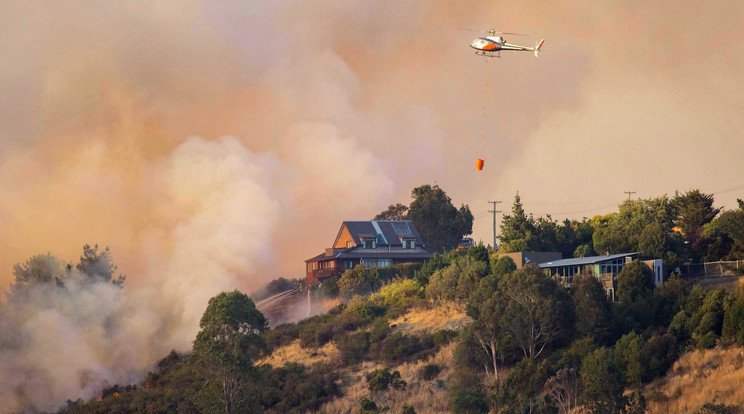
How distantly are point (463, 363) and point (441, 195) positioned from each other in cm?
6943

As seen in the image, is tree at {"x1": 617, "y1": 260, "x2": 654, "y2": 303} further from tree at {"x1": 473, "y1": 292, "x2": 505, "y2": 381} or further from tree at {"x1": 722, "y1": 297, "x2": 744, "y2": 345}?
tree at {"x1": 473, "y1": 292, "x2": 505, "y2": 381}

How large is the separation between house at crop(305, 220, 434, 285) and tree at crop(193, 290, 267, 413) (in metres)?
36.9

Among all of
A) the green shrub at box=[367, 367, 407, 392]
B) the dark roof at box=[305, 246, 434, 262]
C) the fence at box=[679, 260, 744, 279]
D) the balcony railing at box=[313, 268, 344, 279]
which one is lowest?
the green shrub at box=[367, 367, 407, 392]

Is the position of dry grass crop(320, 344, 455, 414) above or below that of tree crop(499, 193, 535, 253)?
below

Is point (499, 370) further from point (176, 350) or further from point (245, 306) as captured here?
point (176, 350)

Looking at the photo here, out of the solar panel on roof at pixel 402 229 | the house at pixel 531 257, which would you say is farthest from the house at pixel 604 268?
the solar panel on roof at pixel 402 229

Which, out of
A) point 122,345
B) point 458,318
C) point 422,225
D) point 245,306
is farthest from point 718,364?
point 422,225

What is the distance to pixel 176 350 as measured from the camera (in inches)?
3868

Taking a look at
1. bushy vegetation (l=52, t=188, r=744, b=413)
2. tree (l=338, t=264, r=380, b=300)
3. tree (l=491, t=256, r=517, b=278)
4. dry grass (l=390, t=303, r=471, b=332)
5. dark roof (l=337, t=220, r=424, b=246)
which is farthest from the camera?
dark roof (l=337, t=220, r=424, b=246)

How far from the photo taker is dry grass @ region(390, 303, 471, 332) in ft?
298

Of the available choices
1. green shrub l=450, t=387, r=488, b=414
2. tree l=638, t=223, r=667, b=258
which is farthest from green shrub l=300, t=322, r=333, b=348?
tree l=638, t=223, r=667, b=258

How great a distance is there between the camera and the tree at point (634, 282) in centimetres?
8169

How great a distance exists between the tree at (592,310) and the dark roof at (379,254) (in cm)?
4607

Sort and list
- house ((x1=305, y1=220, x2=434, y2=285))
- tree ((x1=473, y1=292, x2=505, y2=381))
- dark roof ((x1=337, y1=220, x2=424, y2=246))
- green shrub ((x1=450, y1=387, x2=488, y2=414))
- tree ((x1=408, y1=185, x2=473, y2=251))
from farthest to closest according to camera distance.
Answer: tree ((x1=408, y1=185, x2=473, y2=251))
dark roof ((x1=337, y1=220, x2=424, y2=246))
house ((x1=305, y1=220, x2=434, y2=285))
tree ((x1=473, y1=292, x2=505, y2=381))
green shrub ((x1=450, y1=387, x2=488, y2=414))
